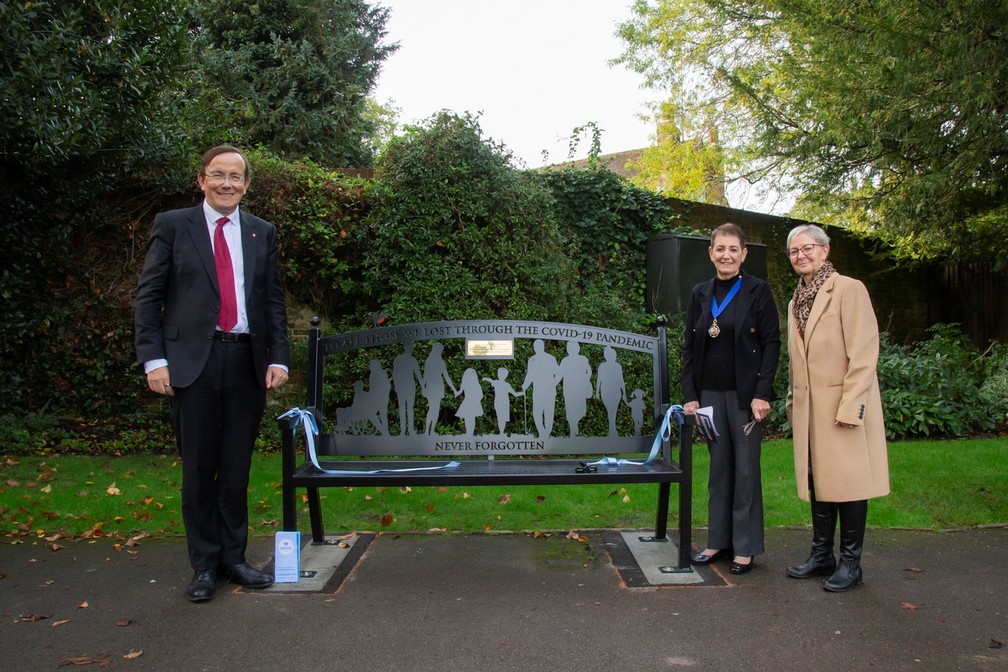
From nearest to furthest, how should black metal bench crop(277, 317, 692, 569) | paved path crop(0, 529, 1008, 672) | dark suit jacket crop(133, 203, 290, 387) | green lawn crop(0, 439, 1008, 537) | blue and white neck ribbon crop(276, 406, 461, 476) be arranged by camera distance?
1. paved path crop(0, 529, 1008, 672)
2. dark suit jacket crop(133, 203, 290, 387)
3. blue and white neck ribbon crop(276, 406, 461, 476)
4. black metal bench crop(277, 317, 692, 569)
5. green lawn crop(0, 439, 1008, 537)

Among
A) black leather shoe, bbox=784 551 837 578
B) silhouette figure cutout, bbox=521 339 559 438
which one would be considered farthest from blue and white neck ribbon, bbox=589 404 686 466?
black leather shoe, bbox=784 551 837 578

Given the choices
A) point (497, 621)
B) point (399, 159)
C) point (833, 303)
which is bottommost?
point (497, 621)

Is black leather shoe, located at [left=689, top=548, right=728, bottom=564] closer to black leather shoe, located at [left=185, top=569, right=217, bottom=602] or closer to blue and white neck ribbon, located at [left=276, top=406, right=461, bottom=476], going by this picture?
blue and white neck ribbon, located at [left=276, top=406, right=461, bottom=476]

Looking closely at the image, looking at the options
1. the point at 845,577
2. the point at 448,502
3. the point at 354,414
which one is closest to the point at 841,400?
the point at 845,577

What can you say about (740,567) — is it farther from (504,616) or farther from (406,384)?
(406,384)

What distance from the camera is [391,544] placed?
4750 mm

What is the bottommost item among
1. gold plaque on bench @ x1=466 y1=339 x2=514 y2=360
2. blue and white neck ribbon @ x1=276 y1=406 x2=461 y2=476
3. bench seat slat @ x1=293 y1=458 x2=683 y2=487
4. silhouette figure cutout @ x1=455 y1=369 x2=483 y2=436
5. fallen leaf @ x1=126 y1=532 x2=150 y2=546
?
fallen leaf @ x1=126 y1=532 x2=150 y2=546

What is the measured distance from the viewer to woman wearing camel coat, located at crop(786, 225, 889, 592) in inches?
154

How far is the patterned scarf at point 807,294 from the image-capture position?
411cm

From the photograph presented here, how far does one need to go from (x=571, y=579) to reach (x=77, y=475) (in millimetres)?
4456

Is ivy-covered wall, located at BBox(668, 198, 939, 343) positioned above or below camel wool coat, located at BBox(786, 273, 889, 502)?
above

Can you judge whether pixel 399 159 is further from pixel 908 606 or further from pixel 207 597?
pixel 908 606

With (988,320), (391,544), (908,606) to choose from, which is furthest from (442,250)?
(988,320)

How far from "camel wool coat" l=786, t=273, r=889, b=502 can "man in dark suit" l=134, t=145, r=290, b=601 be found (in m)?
2.67
